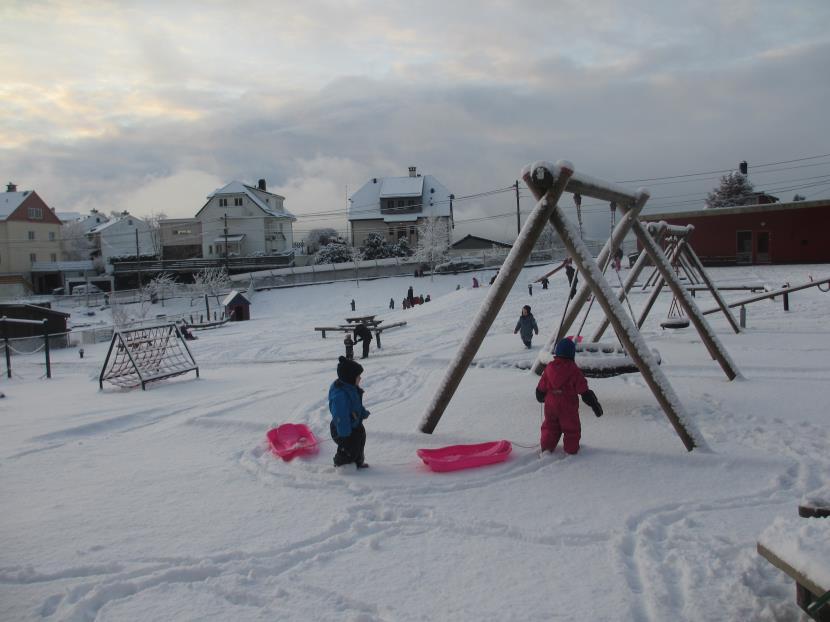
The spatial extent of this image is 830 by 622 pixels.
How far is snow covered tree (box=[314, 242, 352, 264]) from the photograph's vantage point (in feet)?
193

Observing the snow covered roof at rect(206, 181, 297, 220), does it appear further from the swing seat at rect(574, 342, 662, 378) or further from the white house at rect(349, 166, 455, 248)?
the swing seat at rect(574, 342, 662, 378)

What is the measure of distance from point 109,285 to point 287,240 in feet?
64.4

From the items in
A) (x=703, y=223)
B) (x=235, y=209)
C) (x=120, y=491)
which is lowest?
(x=120, y=491)

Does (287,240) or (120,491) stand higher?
(287,240)

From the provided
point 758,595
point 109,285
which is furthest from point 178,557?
point 109,285

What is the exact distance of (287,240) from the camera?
7100 cm

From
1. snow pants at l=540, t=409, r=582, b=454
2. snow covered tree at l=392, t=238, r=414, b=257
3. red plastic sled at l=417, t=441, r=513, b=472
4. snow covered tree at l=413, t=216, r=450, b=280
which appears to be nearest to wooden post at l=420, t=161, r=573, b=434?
red plastic sled at l=417, t=441, r=513, b=472

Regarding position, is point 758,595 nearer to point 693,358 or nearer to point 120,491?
point 120,491

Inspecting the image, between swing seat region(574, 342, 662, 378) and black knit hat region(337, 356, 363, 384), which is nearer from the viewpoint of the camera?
black knit hat region(337, 356, 363, 384)

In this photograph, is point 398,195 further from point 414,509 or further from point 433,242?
point 414,509

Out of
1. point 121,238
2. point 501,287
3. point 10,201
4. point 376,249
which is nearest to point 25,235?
point 10,201

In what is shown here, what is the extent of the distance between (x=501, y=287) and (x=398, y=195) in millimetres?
61658

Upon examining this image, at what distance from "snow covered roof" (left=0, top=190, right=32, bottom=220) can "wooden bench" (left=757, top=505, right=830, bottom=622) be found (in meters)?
74.3

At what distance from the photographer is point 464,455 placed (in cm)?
586
